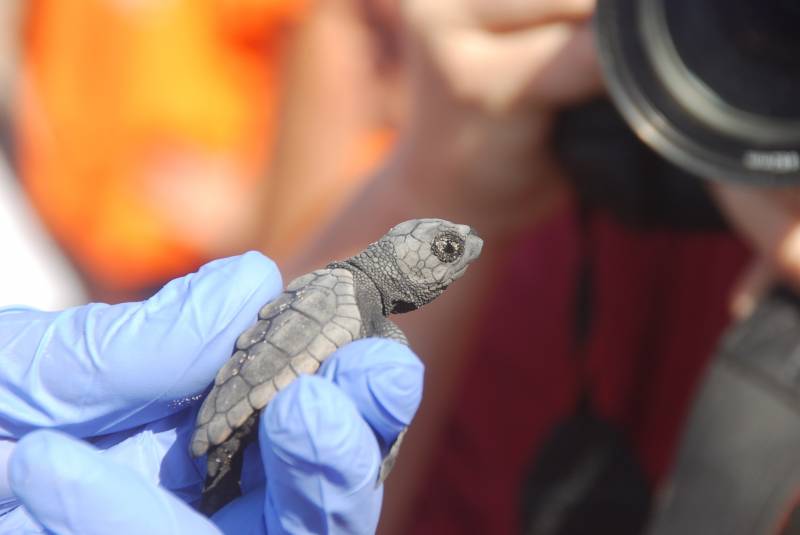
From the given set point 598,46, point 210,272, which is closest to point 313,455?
point 210,272

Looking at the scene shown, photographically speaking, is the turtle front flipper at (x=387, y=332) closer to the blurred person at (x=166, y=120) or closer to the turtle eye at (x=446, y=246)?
the turtle eye at (x=446, y=246)

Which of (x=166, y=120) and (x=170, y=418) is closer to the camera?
(x=170, y=418)

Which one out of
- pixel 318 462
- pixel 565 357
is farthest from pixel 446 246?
pixel 565 357

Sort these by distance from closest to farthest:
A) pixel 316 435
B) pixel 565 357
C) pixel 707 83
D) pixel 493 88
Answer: pixel 316 435, pixel 707 83, pixel 493 88, pixel 565 357

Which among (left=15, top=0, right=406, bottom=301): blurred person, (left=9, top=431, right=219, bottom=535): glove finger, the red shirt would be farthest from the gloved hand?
(left=15, top=0, right=406, bottom=301): blurred person

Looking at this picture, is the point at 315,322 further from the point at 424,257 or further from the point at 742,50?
the point at 742,50

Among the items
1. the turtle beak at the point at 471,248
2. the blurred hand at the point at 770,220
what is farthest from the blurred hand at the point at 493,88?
the turtle beak at the point at 471,248

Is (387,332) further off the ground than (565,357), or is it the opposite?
(387,332)
